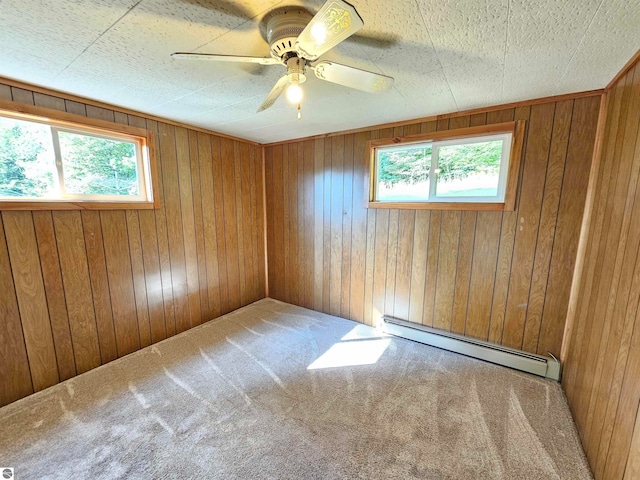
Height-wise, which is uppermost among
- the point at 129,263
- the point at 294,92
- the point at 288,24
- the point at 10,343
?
the point at 288,24

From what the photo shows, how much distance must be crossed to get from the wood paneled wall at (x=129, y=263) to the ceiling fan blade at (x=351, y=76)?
6.29 ft

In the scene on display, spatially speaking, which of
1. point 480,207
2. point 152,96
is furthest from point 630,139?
point 152,96

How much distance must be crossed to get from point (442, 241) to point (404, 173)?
0.76 metres

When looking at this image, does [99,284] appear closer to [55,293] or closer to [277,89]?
[55,293]

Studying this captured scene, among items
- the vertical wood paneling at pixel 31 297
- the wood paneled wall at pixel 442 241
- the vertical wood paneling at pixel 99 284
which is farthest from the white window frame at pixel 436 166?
the vertical wood paneling at pixel 31 297

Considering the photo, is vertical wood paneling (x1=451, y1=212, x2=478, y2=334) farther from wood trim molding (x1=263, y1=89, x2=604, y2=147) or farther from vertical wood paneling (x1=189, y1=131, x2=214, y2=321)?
vertical wood paneling (x1=189, y1=131, x2=214, y2=321)

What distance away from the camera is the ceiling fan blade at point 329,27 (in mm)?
784

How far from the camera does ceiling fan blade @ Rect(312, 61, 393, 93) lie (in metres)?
1.15

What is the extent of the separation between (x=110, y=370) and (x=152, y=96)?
2147mm

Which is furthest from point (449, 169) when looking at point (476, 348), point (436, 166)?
point (476, 348)

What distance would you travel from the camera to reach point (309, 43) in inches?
37.7

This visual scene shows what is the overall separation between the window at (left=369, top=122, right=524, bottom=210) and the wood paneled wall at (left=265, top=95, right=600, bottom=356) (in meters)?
0.08

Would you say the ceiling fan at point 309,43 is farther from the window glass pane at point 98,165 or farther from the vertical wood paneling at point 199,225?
the vertical wood paneling at point 199,225

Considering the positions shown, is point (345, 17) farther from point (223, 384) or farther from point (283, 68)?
point (223, 384)
